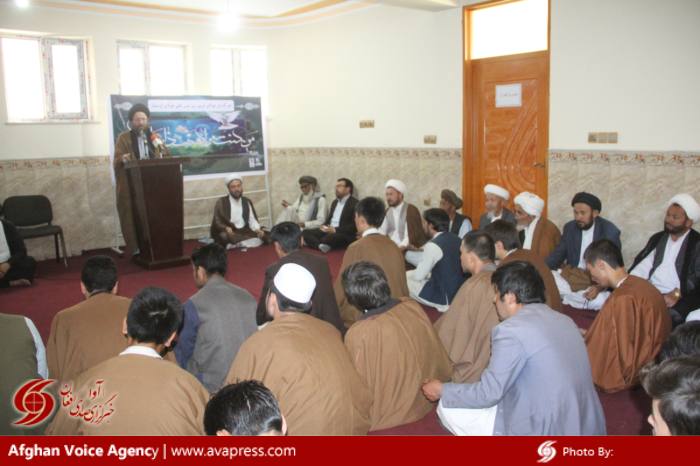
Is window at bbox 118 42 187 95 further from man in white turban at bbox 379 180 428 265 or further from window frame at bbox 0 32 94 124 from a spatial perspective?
man in white turban at bbox 379 180 428 265

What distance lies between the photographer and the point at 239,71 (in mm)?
9320

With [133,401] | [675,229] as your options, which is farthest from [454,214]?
[133,401]

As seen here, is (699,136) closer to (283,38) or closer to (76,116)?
(283,38)

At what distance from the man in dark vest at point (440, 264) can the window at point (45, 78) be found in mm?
5288

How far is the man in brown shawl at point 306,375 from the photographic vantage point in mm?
2199

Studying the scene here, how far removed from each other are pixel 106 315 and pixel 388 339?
127 centimetres

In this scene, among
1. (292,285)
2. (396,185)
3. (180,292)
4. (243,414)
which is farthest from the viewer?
(396,185)

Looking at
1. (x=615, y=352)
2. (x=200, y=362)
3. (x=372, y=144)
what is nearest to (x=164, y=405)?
(x=200, y=362)

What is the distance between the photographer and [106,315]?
2.81 meters

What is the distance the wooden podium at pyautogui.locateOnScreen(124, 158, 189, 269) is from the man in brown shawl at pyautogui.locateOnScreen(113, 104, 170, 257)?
0.25 metres

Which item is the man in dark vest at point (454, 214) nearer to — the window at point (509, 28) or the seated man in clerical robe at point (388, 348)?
the window at point (509, 28)

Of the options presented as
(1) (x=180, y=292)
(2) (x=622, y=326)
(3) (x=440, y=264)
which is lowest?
(1) (x=180, y=292)

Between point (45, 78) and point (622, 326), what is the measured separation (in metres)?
7.16

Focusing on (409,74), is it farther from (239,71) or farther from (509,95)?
(239,71)
